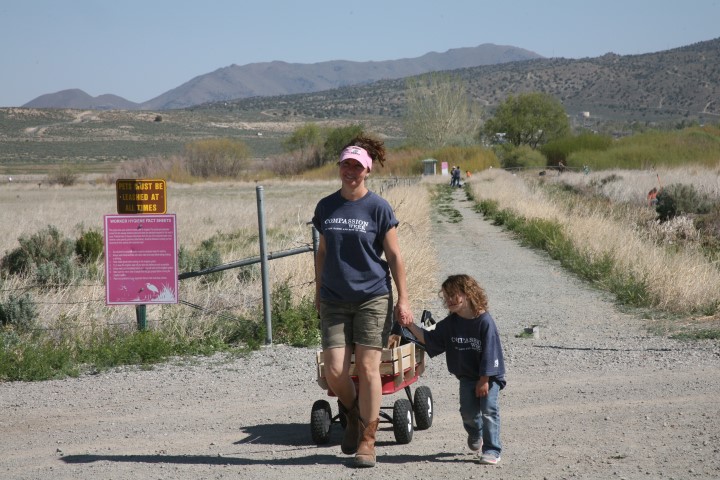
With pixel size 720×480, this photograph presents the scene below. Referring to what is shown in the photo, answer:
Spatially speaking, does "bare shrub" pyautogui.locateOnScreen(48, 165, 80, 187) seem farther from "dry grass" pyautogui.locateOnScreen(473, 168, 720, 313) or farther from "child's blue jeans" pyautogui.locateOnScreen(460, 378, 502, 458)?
"child's blue jeans" pyautogui.locateOnScreen(460, 378, 502, 458)

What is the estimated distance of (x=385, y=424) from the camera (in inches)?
304

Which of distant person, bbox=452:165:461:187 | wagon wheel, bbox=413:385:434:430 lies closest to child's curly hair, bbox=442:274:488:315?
wagon wheel, bbox=413:385:434:430

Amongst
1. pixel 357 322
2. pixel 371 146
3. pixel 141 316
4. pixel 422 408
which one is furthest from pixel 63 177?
pixel 357 322

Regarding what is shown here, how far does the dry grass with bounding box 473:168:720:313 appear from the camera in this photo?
12875 mm

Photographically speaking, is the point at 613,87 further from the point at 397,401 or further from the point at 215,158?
the point at 397,401

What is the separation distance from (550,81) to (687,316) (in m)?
173

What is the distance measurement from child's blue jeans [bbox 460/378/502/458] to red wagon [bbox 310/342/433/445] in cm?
53

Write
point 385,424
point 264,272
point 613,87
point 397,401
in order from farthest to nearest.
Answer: point 613,87
point 264,272
point 385,424
point 397,401

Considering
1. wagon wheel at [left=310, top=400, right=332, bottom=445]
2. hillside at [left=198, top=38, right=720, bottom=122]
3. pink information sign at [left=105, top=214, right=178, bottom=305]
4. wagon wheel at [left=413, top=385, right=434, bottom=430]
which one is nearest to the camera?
wagon wheel at [left=310, top=400, right=332, bottom=445]

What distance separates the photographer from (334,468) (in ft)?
21.3

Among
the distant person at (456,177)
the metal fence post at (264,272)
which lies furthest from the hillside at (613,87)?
the metal fence post at (264,272)

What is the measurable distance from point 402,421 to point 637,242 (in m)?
11.9

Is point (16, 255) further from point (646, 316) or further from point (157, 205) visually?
point (646, 316)

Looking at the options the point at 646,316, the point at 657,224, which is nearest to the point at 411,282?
the point at 646,316
